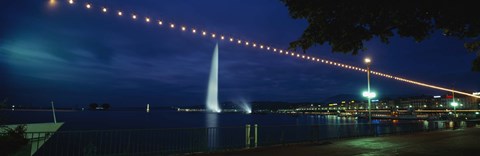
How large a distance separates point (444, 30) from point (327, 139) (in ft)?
25.2

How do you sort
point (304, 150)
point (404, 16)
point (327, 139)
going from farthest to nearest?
point (327, 139) → point (304, 150) → point (404, 16)

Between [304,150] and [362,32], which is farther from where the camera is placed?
[304,150]

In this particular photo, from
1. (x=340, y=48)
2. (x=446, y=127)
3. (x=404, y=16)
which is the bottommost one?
(x=446, y=127)

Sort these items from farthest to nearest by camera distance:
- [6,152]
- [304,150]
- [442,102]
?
[442,102], [304,150], [6,152]

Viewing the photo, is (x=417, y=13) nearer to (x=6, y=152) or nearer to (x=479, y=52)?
(x=479, y=52)

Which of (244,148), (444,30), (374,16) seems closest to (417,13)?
(374,16)

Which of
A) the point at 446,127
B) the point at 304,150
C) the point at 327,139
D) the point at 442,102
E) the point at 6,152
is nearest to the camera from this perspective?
the point at 6,152

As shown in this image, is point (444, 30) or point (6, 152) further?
point (444, 30)

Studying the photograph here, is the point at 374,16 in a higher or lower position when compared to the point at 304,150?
higher

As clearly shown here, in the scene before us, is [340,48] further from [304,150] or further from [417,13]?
[304,150]

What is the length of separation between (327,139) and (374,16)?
8.38m

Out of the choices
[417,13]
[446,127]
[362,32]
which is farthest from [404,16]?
[446,127]

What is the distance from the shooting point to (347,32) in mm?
9367

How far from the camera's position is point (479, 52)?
12664mm
